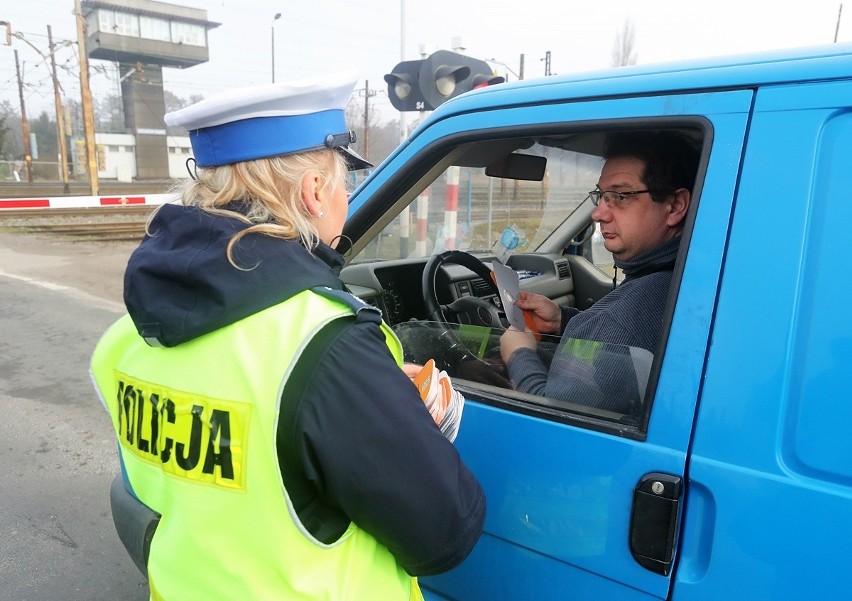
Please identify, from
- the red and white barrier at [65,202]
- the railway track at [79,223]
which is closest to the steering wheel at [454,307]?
the railway track at [79,223]

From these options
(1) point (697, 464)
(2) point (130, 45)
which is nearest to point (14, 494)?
(1) point (697, 464)

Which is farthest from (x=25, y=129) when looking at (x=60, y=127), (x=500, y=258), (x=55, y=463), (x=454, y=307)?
(x=454, y=307)

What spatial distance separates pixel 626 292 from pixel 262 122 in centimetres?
103

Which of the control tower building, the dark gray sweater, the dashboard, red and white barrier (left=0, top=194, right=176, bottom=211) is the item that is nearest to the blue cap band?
the dark gray sweater

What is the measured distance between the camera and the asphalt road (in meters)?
2.70

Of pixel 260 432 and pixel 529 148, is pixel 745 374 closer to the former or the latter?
pixel 260 432

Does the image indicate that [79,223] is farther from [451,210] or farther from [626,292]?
[626,292]

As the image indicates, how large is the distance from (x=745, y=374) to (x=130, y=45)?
194 feet

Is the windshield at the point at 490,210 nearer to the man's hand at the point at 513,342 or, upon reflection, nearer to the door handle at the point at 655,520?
the man's hand at the point at 513,342

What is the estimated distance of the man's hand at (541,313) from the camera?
2.40m

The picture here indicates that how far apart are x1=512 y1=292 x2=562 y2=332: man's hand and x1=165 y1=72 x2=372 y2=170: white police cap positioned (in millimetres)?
1319

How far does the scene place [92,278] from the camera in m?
9.66

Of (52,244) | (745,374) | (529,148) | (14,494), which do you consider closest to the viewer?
(745,374)

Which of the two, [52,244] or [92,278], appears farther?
[52,244]
